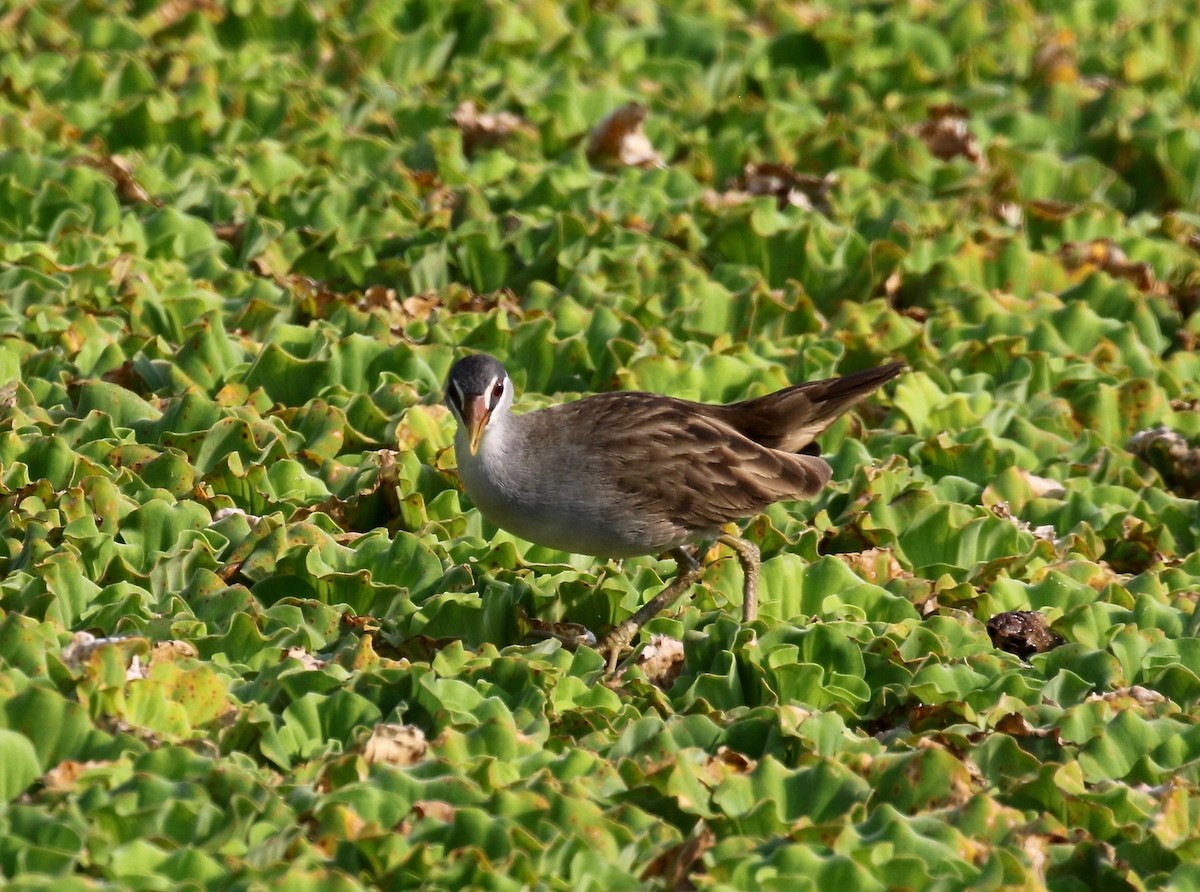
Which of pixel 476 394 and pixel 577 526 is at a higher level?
pixel 476 394

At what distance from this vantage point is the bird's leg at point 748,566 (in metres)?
6.54

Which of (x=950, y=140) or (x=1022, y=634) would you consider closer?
(x=1022, y=634)

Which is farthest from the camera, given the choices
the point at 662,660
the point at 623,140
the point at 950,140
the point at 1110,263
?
the point at 950,140

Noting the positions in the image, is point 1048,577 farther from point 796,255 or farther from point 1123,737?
point 796,255

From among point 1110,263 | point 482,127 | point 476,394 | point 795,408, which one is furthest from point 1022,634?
point 482,127

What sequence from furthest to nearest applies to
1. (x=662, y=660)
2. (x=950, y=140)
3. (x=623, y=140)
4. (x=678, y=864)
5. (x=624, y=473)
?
(x=950, y=140) < (x=623, y=140) < (x=624, y=473) < (x=662, y=660) < (x=678, y=864)

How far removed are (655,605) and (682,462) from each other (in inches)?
19.4

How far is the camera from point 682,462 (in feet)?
21.6

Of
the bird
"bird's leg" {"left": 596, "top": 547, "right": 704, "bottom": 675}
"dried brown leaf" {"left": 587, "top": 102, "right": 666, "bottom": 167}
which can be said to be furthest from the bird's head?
"dried brown leaf" {"left": 587, "top": 102, "right": 666, "bottom": 167}

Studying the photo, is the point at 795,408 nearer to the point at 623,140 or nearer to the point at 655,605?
the point at 655,605

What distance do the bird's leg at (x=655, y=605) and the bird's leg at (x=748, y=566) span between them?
18 centimetres

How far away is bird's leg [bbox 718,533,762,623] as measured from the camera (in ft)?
21.4

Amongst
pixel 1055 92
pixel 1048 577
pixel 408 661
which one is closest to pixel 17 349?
pixel 408 661

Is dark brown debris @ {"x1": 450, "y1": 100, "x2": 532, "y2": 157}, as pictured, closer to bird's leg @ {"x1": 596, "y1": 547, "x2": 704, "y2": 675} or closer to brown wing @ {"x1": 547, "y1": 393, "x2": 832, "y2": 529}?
brown wing @ {"x1": 547, "y1": 393, "x2": 832, "y2": 529}
